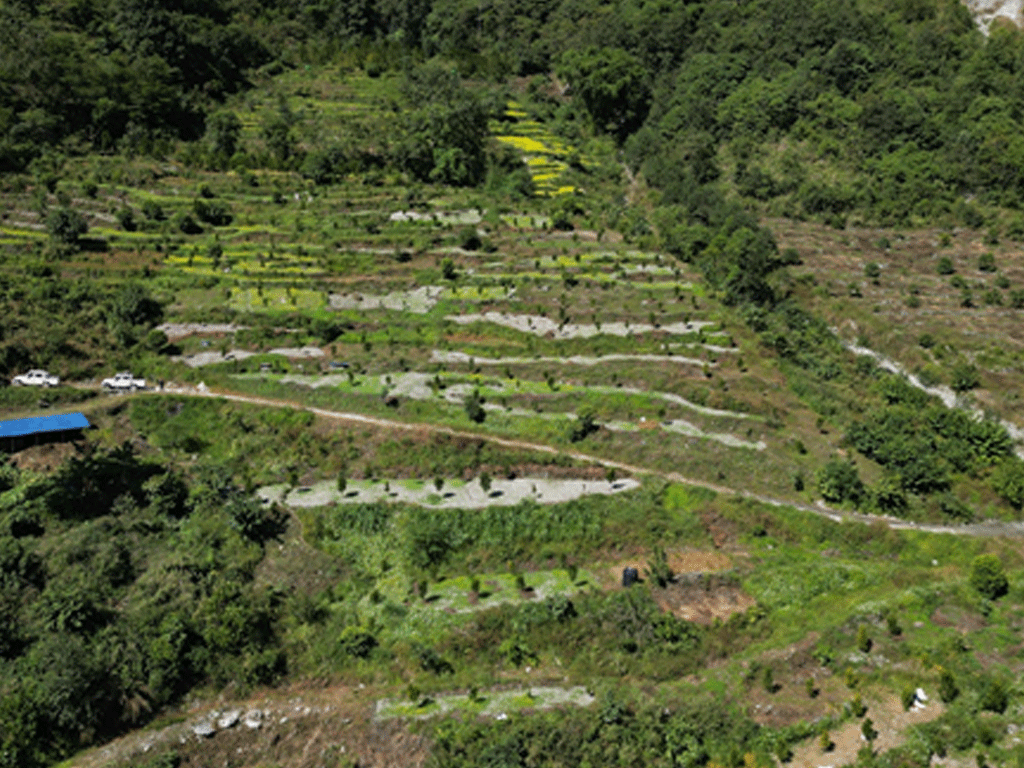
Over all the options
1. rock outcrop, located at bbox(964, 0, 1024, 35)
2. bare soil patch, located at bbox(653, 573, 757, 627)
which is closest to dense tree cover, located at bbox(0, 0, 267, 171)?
bare soil patch, located at bbox(653, 573, 757, 627)

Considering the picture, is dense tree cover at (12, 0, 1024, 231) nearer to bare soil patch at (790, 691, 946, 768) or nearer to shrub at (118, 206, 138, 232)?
shrub at (118, 206, 138, 232)

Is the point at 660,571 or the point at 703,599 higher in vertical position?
the point at 660,571

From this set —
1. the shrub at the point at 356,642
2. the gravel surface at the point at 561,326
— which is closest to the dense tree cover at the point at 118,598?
the shrub at the point at 356,642

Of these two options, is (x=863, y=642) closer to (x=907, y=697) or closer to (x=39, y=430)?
(x=907, y=697)

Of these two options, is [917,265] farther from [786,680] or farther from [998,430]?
[786,680]

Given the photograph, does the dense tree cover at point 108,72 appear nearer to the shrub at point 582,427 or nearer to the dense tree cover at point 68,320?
the dense tree cover at point 68,320

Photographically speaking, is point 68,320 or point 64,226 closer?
point 68,320

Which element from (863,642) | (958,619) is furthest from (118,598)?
(958,619)
